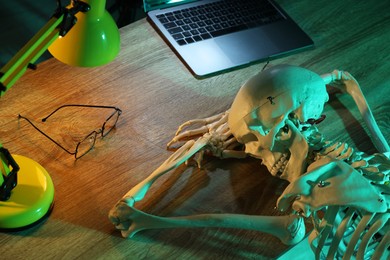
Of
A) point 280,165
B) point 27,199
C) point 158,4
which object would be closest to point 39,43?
point 27,199

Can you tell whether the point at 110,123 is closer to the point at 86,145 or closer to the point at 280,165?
the point at 86,145

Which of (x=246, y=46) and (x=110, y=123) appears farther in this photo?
(x=246, y=46)

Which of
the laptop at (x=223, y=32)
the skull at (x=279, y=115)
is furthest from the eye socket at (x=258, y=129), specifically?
the laptop at (x=223, y=32)

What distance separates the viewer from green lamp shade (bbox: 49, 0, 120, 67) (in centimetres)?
133

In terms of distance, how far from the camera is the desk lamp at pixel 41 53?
1.22m

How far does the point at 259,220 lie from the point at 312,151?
0.74ft

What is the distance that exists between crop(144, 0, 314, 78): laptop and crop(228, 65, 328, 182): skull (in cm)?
35

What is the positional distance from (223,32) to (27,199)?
87 cm

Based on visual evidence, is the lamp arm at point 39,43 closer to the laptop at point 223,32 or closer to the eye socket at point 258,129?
the eye socket at point 258,129

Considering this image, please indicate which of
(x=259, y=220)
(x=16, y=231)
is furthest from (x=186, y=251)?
(x=16, y=231)

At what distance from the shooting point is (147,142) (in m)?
1.72

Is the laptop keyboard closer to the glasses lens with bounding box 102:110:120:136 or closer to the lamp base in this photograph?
the glasses lens with bounding box 102:110:120:136

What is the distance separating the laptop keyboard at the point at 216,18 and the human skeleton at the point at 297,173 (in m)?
0.43

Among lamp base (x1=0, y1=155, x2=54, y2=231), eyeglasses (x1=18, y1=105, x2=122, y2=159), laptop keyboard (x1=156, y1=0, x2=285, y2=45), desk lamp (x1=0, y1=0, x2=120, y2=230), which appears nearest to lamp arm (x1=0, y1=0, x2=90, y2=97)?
desk lamp (x1=0, y1=0, x2=120, y2=230)
